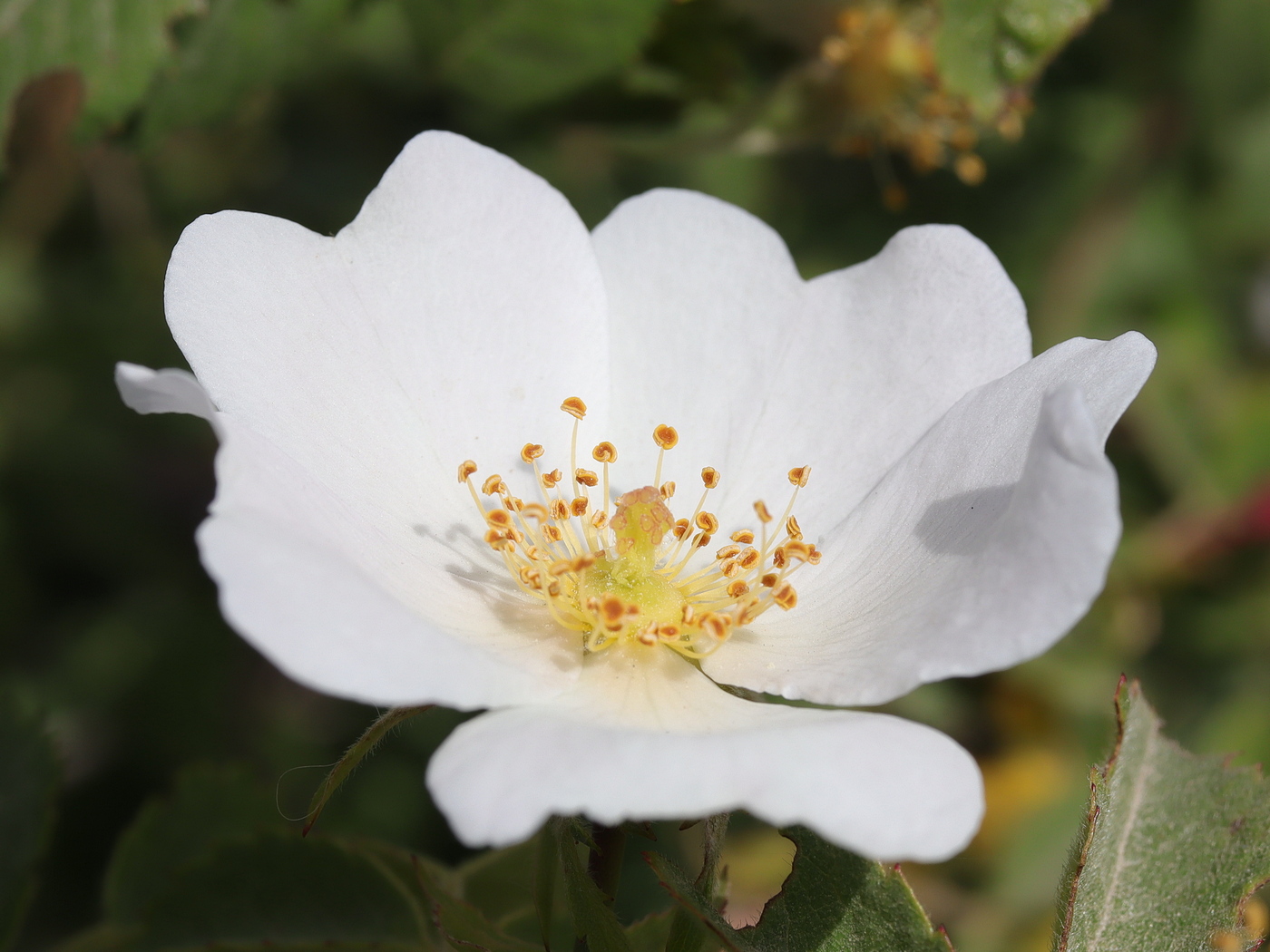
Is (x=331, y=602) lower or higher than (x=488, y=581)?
higher

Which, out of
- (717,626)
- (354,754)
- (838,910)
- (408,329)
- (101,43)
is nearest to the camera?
(354,754)

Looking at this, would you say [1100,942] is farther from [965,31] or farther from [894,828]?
[965,31]

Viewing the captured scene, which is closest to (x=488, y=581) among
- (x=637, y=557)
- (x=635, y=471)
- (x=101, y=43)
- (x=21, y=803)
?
(x=637, y=557)

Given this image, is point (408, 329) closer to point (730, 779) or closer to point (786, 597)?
point (786, 597)

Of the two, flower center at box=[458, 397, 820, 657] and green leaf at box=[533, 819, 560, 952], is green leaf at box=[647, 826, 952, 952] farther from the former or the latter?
flower center at box=[458, 397, 820, 657]

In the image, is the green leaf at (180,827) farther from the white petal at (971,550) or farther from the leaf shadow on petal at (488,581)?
the white petal at (971,550)

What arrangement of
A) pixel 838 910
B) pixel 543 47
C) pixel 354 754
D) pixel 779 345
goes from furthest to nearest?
pixel 543 47, pixel 779 345, pixel 838 910, pixel 354 754

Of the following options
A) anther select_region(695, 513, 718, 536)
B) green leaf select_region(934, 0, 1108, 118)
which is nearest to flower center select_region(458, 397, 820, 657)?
anther select_region(695, 513, 718, 536)
